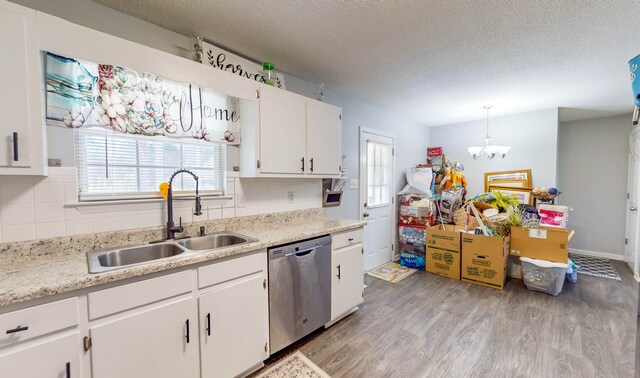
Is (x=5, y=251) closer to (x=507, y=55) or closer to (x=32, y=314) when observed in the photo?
(x=32, y=314)

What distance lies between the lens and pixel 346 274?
2.46m

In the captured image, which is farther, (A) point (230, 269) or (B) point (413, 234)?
(B) point (413, 234)

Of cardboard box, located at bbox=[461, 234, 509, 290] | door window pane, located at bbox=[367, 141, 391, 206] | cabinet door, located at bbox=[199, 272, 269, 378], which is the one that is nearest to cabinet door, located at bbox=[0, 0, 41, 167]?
cabinet door, located at bbox=[199, 272, 269, 378]

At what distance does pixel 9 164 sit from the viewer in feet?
3.98

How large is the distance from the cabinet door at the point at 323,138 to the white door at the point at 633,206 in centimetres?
426

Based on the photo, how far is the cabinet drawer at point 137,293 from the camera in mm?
1195

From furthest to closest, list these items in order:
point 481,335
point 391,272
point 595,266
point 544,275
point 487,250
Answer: point 595,266, point 391,272, point 487,250, point 544,275, point 481,335

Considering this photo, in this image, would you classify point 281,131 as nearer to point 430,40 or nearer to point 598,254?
point 430,40

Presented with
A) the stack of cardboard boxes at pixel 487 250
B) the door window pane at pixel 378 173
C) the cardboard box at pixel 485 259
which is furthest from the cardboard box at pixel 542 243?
the door window pane at pixel 378 173

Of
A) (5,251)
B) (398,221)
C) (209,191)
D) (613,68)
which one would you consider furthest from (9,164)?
(613,68)

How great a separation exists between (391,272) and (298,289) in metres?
2.14

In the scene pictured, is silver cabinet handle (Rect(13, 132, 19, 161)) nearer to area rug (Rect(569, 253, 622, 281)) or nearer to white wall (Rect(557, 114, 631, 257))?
area rug (Rect(569, 253, 622, 281))

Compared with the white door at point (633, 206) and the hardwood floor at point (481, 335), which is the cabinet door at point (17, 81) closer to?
the hardwood floor at point (481, 335)

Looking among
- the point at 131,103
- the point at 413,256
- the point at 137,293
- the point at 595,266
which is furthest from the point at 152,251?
the point at 595,266
